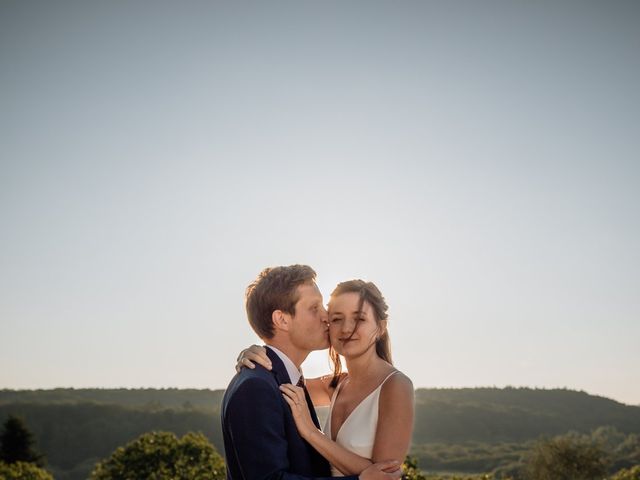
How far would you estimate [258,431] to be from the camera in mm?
4297

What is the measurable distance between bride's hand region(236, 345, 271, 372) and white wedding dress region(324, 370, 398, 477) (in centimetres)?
99

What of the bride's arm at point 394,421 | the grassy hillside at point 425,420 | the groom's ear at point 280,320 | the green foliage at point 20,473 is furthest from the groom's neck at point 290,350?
the grassy hillside at point 425,420

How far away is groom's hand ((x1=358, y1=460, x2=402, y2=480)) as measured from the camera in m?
4.48

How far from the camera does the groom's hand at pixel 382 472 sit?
4.48 metres

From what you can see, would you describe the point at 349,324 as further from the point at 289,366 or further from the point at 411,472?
the point at 411,472

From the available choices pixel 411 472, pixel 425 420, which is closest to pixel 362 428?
pixel 411 472

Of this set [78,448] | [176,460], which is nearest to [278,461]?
[176,460]

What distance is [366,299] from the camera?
17.6 ft

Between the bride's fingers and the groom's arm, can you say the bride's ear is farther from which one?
the groom's arm

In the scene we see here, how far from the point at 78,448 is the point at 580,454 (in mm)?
48014

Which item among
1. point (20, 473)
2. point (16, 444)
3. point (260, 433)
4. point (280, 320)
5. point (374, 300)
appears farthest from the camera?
point (16, 444)

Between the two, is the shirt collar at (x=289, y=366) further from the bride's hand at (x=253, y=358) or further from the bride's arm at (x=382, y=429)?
the bride's arm at (x=382, y=429)

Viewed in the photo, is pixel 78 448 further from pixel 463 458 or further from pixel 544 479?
pixel 544 479

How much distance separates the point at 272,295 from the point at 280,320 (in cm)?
20
